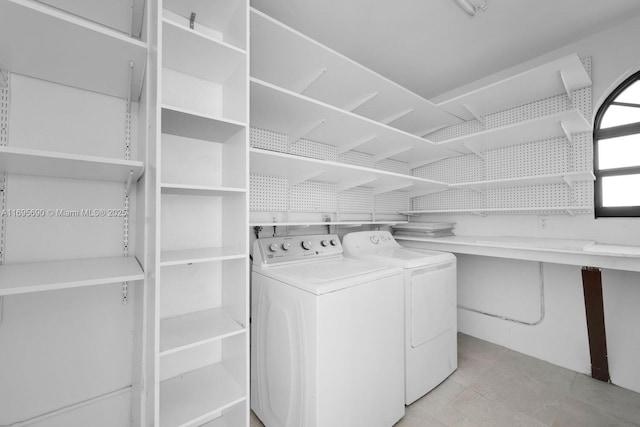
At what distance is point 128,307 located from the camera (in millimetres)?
1340

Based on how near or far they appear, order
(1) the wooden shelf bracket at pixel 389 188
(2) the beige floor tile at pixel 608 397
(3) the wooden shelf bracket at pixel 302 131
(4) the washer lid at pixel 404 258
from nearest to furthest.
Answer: (2) the beige floor tile at pixel 608 397 < (4) the washer lid at pixel 404 258 < (3) the wooden shelf bracket at pixel 302 131 < (1) the wooden shelf bracket at pixel 389 188

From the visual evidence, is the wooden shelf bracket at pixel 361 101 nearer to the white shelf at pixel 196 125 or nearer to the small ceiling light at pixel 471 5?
the small ceiling light at pixel 471 5

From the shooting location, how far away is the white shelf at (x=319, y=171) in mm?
1563

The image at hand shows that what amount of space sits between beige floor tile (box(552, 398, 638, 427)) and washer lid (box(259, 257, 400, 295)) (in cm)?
139

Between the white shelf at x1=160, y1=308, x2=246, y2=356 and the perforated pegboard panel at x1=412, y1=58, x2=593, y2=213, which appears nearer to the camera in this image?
the white shelf at x1=160, y1=308, x2=246, y2=356

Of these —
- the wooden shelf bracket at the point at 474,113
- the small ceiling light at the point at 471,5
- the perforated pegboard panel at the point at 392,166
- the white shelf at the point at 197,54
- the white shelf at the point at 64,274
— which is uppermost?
the small ceiling light at the point at 471,5

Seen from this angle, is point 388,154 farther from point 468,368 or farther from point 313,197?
point 468,368

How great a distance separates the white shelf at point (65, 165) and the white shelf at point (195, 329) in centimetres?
77

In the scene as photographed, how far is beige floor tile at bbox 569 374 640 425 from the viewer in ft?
5.40

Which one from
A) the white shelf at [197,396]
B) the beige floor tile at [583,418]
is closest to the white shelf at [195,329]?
the white shelf at [197,396]

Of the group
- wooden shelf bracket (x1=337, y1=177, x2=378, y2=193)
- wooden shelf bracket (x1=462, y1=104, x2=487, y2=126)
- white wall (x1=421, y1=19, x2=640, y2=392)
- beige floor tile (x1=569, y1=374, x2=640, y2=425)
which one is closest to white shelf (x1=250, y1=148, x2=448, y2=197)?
wooden shelf bracket (x1=337, y1=177, x2=378, y2=193)

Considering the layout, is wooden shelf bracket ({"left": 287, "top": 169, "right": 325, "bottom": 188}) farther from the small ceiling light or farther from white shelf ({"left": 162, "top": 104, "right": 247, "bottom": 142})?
the small ceiling light

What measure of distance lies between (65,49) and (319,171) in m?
1.38

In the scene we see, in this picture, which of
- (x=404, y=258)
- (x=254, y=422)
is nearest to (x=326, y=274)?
(x=404, y=258)
